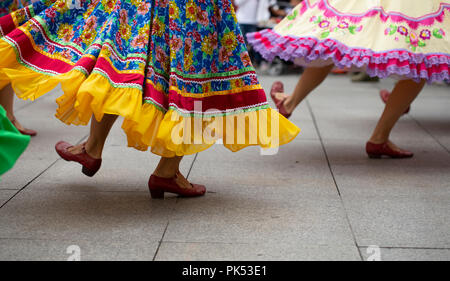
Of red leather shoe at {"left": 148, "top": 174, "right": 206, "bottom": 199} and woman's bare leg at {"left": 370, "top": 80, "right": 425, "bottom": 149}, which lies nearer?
red leather shoe at {"left": 148, "top": 174, "right": 206, "bottom": 199}

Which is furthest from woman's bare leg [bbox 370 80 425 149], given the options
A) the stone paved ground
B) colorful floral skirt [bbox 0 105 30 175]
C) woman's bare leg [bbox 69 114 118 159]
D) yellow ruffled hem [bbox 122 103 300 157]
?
colorful floral skirt [bbox 0 105 30 175]

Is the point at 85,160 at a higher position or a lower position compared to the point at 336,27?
lower

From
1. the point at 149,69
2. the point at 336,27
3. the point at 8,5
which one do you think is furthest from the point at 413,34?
the point at 8,5

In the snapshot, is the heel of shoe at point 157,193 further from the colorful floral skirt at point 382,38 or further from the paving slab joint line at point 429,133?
the paving slab joint line at point 429,133

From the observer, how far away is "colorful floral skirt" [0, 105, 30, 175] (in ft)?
7.19

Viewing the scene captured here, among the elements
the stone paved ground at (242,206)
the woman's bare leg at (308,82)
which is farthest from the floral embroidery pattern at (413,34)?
the stone paved ground at (242,206)

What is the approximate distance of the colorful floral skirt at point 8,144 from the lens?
2.19m

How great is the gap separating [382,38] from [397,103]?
592 mm

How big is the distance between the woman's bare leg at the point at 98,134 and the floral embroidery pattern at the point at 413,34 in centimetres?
188

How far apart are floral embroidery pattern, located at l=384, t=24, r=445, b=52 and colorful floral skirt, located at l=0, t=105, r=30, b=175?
8.21 ft

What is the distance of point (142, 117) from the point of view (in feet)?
9.16

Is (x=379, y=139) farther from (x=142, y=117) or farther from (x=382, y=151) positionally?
(x=142, y=117)

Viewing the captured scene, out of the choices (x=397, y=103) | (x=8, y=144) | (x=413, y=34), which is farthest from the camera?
(x=397, y=103)

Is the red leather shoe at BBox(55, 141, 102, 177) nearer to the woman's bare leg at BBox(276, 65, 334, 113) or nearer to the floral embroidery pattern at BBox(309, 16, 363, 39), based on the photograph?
the floral embroidery pattern at BBox(309, 16, 363, 39)
